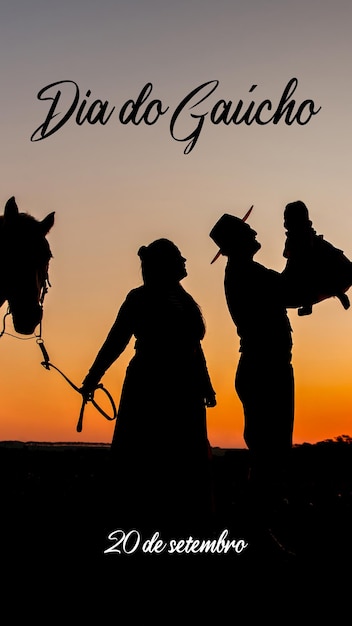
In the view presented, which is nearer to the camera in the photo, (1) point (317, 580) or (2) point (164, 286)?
(1) point (317, 580)

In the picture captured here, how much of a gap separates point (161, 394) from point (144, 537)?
1.41 meters

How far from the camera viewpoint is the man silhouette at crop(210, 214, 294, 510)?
8438 mm

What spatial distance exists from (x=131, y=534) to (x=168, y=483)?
2.07 feet

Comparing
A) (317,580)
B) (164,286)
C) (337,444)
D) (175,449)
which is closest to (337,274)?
(164,286)

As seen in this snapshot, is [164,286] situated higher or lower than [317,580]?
higher

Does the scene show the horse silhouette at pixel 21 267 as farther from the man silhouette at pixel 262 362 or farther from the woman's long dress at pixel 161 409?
the man silhouette at pixel 262 362

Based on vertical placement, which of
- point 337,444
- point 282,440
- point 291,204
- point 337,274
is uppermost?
point 291,204

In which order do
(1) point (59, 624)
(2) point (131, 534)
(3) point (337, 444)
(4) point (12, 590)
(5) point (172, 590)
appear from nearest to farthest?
(1) point (59, 624) → (4) point (12, 590) → (5) point (172, 590) → (2) point (131, 534) → (3) point (337, 444)

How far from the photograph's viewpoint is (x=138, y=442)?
8258 mm

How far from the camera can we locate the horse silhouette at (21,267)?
668 cm

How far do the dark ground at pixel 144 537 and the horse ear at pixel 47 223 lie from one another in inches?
109

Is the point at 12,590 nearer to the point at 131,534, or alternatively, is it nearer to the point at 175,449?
the point at 131,534

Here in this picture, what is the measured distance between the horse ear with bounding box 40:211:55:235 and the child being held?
2540mm

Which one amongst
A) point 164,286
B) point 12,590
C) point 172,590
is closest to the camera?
point 12,590
